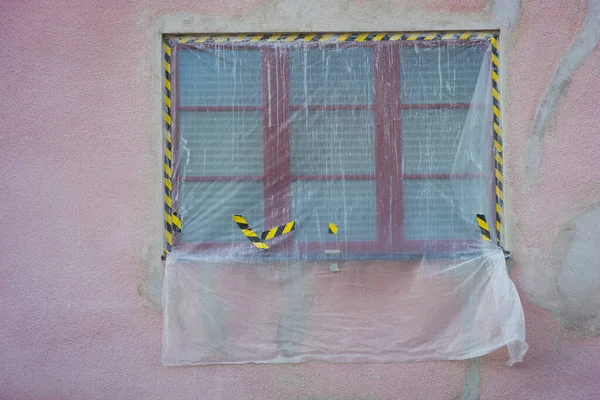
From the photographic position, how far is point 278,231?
14.0 feet

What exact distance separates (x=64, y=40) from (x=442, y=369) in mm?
2999

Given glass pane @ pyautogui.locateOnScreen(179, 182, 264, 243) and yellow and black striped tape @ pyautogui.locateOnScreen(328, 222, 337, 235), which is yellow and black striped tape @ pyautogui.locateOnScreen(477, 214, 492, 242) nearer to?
yellow and black striped tape @ pyautogui.locateOnScreen(328, 222, 337, 235)

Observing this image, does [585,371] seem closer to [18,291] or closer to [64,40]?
[18,291]

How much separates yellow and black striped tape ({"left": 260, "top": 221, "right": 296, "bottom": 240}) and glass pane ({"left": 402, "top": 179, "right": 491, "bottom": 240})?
0.68 meters

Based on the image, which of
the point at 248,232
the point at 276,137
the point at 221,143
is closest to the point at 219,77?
the point at 221,143

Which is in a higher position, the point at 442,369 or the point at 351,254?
the point at 351,254

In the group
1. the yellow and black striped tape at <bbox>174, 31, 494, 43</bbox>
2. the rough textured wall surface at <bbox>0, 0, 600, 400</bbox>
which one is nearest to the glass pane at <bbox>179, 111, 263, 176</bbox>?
the rough textured wall surface at <bbox>0, 0, 600, 400</bbox>

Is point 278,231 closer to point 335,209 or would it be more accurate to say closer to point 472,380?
point 335,209

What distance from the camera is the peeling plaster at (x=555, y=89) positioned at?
168 inches

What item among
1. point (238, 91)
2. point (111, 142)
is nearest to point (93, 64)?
point (111, 142)

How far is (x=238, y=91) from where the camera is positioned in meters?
4.34

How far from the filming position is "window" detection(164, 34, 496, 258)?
14.0 ft

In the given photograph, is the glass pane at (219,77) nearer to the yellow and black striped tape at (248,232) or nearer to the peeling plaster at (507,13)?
the yellow and black striped tape at (248,232)

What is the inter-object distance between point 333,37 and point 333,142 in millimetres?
642
